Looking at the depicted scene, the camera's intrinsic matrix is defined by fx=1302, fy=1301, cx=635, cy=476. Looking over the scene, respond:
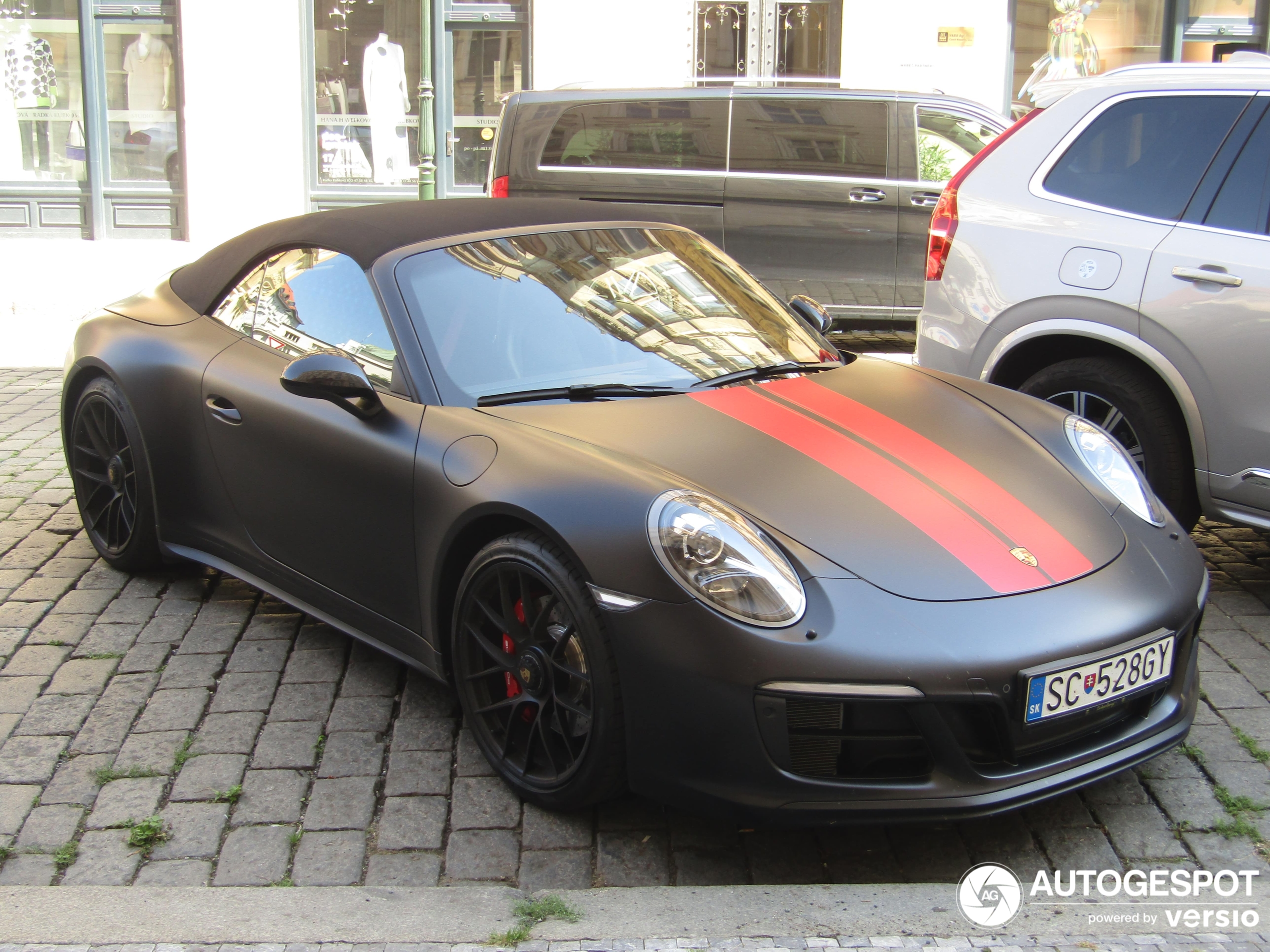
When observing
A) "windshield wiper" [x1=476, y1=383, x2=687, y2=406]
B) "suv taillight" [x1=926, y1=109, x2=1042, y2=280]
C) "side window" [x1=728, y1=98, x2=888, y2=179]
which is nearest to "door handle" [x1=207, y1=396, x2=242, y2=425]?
"windshield wiper" [x1=476, y1=383, x2=687, y2=406]

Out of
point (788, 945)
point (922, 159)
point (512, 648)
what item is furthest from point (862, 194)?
point (788, 945)

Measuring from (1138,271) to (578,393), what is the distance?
2315 millimetres

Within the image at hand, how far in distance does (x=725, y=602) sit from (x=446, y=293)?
143cm

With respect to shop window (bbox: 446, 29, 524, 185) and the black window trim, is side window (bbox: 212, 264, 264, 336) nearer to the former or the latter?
the black window trim

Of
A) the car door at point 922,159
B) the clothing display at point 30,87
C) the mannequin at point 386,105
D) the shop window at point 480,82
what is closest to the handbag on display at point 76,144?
the clothing display at point 30,87

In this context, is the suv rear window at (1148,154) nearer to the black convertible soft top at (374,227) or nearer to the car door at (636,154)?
the black convertible soft top at (374,227)

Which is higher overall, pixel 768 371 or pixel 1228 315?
pixel 1228 315

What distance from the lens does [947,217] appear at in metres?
5.32

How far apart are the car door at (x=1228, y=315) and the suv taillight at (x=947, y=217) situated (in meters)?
0.89

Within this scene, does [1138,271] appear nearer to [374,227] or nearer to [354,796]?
[374,227]

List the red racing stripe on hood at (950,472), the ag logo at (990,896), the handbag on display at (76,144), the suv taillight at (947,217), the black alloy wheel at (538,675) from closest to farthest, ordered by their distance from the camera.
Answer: the ag logo at (990,896) → the black alloy wheel at (538,675) → the red racing stripe on hood at (950,472) → the suv taillight at (947,217) → the handbag on display at (76,144)

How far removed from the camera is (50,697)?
386cm

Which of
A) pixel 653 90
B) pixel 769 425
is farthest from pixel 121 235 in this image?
pixel 769 425

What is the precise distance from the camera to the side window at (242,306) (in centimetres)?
435
